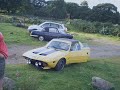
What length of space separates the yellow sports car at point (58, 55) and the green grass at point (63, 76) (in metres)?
0.29

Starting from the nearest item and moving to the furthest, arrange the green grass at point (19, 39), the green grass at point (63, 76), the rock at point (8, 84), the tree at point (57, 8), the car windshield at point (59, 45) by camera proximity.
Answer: the rock at point (8, 84) → the green grass at point (63, 76) → the car windshield at point (59, 45) → the green grass at point (19, 39) → the tree at point (57, 8)

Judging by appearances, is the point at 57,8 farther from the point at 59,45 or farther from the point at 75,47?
the point at 59,45

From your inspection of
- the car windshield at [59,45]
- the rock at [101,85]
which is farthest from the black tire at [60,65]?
the rock at [101,85]

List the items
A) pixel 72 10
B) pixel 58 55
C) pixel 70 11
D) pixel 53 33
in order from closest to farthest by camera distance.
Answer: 1. pixel 58 55
2. pixel 53 33
3. pixel 72 10
4. pixel 70 11

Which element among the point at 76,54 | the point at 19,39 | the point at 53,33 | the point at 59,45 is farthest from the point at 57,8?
the point at 59,45

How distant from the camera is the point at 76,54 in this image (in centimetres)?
1698

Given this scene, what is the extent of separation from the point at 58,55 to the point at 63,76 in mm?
1030

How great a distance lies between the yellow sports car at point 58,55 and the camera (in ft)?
48.2

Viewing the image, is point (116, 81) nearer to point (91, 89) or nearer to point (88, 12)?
point (91, 89)

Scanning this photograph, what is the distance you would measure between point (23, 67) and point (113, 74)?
4657 mm

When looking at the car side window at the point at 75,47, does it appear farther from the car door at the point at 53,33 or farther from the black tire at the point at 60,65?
the car door at the point at 53,33

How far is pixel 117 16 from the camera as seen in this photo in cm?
6425

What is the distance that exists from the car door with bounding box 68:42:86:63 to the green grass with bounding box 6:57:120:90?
285mm

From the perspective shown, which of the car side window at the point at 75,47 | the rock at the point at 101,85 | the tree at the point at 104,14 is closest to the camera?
the rock at the point at 101,85
